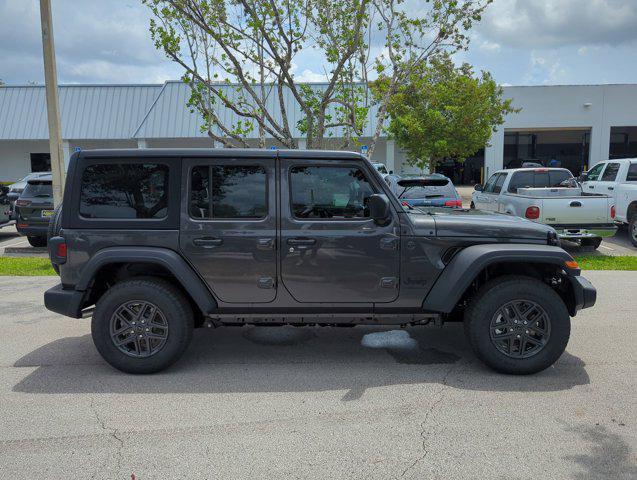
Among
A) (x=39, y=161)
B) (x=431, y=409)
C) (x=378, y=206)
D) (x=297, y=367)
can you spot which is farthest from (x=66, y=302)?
(x=39, y=161)

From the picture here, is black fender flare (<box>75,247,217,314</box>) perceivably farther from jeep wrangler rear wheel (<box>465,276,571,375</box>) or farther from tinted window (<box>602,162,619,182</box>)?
tinted window (<box>602,162,619,182</box>)

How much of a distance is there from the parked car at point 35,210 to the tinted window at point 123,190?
753 centimetres

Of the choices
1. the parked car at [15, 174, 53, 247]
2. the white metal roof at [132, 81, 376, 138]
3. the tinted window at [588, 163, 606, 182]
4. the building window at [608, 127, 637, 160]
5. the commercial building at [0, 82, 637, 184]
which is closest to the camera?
the parked car at [15, 174, 53, 247]

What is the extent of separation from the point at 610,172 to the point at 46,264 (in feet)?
43.2

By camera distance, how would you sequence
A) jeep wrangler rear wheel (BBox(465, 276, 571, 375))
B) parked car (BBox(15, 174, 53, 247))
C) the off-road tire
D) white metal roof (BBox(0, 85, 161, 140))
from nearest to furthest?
jeep wrangler rear wheel (BBox(465, 276, 571, 375)) < parked car (BBox(15, 174, 53, 247)) < the off-road tire < white metal roof (BBox(0, 85, 161, 140))

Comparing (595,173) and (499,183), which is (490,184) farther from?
(595,173)

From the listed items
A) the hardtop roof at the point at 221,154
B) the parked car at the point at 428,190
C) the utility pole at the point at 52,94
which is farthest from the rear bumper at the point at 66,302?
the parked car at the point at 428,190

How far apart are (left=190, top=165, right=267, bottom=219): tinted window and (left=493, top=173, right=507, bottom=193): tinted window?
868 cm

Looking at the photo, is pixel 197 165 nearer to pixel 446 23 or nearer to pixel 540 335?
pixel 540 335

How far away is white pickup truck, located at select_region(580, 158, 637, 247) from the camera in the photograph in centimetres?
1223

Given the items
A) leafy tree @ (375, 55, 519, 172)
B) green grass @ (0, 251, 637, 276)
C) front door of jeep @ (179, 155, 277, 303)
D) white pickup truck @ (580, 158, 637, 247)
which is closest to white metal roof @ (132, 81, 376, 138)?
leafy tree @ (375, 55, 519, 172)

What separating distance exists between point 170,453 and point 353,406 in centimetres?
137

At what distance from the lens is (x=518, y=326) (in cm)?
455

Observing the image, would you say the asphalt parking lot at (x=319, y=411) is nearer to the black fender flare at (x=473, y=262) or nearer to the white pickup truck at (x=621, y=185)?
the black fender flare at (x=473, y=262)
